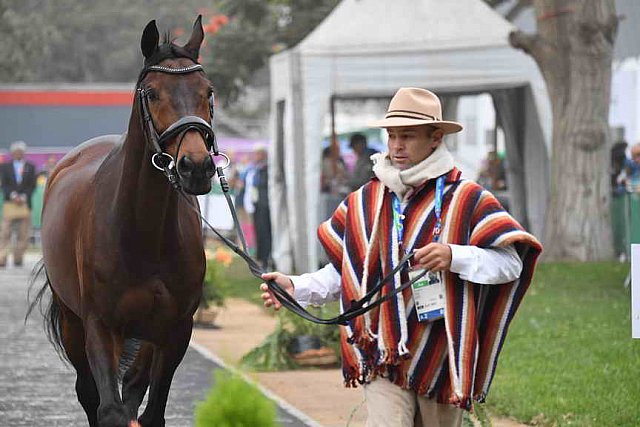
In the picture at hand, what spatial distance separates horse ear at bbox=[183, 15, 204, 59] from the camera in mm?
6457

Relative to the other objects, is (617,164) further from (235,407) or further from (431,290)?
(235,407)

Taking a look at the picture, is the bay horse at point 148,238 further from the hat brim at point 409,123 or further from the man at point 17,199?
the man at point 17,199

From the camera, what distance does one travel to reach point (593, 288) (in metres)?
15.6

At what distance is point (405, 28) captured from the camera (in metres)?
18.7

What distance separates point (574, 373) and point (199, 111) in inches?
193

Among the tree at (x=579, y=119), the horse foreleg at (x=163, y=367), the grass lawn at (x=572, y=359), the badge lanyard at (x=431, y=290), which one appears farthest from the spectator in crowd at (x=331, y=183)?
the badge lanyard at (x=431, y=290)

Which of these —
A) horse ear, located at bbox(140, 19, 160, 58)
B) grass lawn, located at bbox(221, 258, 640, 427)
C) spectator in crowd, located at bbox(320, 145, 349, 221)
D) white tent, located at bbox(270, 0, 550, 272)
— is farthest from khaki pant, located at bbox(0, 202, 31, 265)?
horse ear, located at bbox(140, 19, 160, 58)

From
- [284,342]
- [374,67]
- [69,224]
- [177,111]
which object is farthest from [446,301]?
[374,67]

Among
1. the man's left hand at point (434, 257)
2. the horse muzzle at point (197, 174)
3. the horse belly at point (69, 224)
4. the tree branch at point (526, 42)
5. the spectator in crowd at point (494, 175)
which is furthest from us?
the spectator in crowd at point (494, 175)

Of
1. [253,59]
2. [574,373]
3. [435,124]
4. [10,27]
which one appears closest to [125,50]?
[10,27]

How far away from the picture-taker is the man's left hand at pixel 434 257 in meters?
4.71

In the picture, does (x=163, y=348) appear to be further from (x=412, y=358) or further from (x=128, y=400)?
(x=412, y=358)

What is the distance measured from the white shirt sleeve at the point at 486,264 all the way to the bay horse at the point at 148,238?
1412 millimetres

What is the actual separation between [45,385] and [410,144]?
19.8 ft
